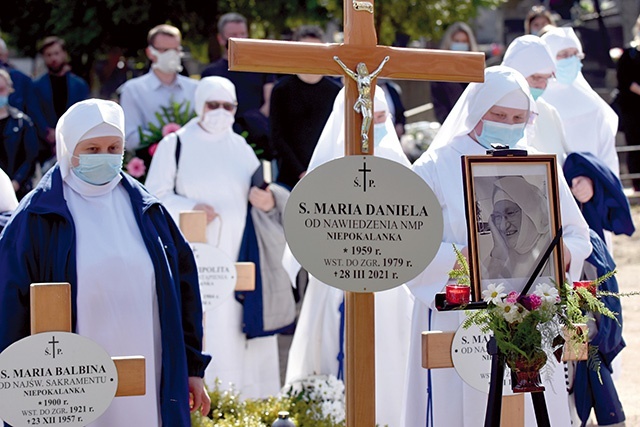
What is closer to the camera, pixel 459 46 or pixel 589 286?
pixel 589 286

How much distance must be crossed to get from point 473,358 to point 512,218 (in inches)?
22.3

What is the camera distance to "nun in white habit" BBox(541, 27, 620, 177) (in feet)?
28.1

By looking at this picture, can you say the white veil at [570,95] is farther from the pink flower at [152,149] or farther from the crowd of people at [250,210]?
the pink flower at [152,149]

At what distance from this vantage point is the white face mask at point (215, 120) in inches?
345

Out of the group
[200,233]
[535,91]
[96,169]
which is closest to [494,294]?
[96,169]

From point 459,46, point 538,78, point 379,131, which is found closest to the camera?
point 538,78

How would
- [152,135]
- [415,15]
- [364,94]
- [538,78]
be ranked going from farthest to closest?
1. [415,15]
2. [152,135]
3. [538,78]
4. [364,94]

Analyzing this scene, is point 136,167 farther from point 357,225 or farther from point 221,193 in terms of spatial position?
point 357,225

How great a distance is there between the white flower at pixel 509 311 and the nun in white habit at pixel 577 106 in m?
4.21

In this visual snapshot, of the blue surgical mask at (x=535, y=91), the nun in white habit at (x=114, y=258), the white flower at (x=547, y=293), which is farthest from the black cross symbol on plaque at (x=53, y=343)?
the blue surgical mask at (x=535, y=91)

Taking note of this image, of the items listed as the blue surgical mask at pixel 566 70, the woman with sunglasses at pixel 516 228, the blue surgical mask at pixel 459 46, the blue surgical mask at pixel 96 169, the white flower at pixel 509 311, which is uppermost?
the blue surgical mask at pixel 459 46

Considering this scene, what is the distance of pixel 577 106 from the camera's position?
8.70 m

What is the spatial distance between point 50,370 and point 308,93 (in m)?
5.86

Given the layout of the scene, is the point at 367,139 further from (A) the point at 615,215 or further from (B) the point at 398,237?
(A) the point at 615,215
